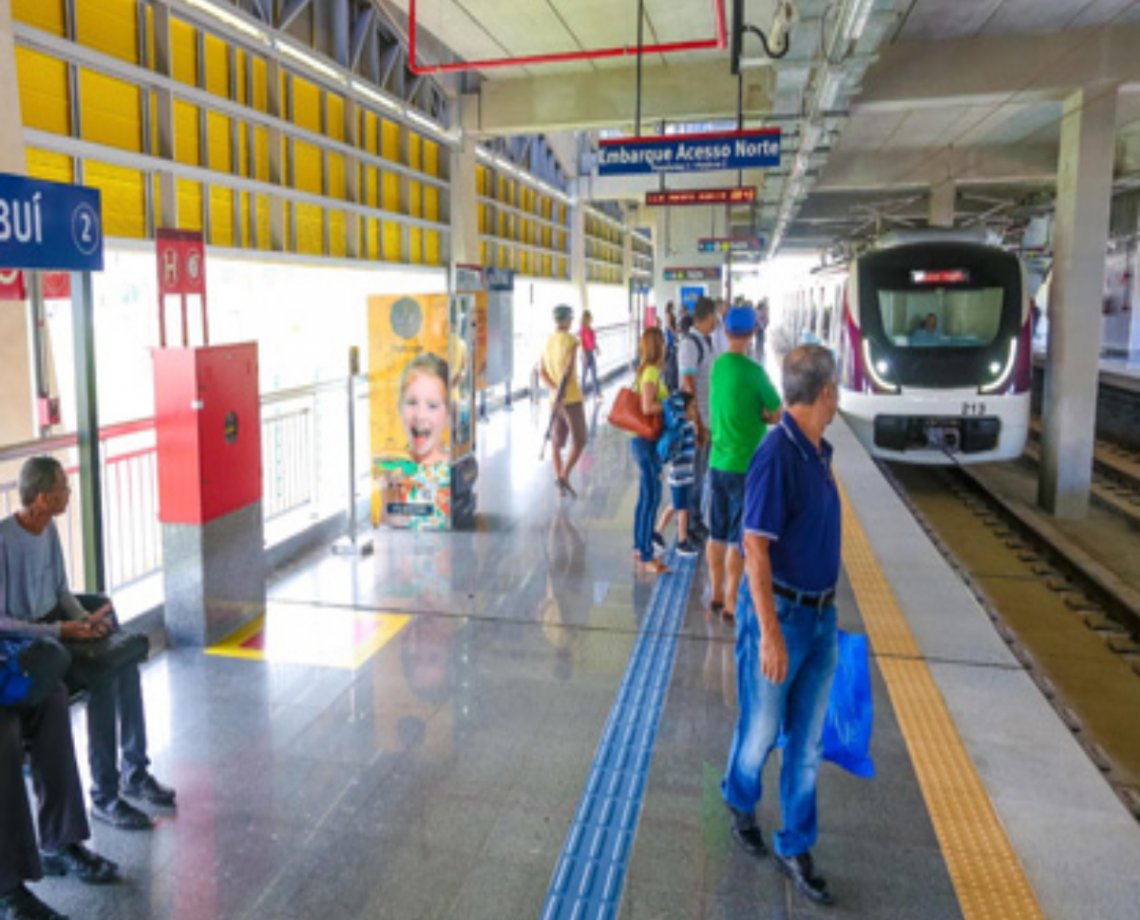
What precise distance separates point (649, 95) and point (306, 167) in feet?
17.2

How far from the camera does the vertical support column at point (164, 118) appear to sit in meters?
8.58

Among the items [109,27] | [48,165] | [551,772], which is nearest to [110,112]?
[109,27]

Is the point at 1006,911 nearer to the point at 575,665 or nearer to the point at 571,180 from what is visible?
the point at 575,665

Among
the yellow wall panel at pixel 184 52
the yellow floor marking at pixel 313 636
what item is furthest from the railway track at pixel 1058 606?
the yellow wall panel at pixel 184 52

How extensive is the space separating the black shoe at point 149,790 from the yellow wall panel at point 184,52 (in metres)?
7.39

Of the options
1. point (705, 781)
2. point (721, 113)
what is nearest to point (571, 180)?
point (721, 113)

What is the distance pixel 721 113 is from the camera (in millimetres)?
13773

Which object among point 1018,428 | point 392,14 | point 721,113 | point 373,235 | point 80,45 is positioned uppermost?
point 392,14

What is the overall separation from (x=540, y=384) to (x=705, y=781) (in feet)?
50.0

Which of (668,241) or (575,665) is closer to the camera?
(575,665)

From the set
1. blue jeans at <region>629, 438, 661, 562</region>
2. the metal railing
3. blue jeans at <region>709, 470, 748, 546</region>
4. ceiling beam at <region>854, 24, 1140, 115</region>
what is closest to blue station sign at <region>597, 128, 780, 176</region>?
ceiling beam at <region>854, 24, 1140, 115</region>

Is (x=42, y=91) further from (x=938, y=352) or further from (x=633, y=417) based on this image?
(x=938, y=352)

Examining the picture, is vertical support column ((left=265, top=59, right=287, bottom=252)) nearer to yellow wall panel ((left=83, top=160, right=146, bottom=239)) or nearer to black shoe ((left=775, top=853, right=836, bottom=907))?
yellow wall panel ((left=83, top=160, right=146, bottom=239))

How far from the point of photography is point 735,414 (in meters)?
5.23
